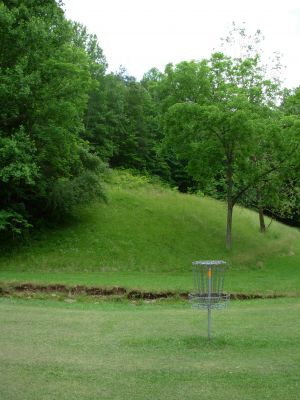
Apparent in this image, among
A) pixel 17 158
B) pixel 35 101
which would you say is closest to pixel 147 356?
pixel 17 158

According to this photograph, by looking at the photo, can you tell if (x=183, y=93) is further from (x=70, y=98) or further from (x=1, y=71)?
(x=1, y=71)

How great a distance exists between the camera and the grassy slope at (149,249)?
22.9 meters

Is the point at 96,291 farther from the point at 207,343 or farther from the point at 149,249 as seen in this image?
the point at 207,343

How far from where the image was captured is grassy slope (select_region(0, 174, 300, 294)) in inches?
900

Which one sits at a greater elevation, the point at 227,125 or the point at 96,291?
the point at 227,125

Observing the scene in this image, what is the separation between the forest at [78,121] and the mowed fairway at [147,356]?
12684mm

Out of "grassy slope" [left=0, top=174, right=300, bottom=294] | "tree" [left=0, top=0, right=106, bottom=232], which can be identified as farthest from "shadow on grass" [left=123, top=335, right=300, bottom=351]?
"tree" [left=0, top=0, right=106, bottom=232]

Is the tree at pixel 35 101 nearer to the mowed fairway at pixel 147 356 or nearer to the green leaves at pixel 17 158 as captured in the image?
the green leaves at pixel 17 158

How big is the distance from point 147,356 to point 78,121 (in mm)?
22334

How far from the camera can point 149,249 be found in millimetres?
27609

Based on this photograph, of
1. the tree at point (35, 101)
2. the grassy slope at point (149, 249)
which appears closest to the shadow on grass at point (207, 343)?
the grassy slope at point (149, 249)

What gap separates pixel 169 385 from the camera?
6.88 meters

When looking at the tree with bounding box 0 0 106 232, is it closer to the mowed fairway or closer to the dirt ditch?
the dirt ditch

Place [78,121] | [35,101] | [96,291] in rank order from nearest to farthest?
1. [96,291]
2. [35,101]
3. [78,121]
